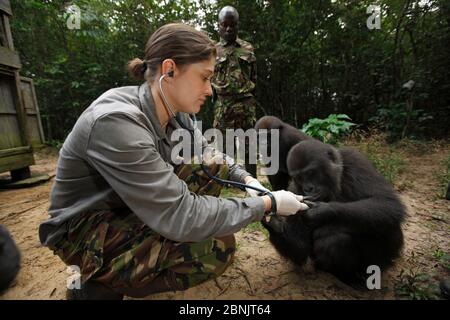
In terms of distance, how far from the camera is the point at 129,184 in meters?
1.58

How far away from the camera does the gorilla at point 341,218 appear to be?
86.5 inches

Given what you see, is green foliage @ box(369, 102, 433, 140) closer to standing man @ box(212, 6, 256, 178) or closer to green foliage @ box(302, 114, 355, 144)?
green foliage @ box(302, 114, 355, 144)

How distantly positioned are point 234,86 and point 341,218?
341cm

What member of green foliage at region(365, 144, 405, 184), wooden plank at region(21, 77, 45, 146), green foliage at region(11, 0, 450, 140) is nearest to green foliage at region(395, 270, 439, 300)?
green foliage at region(365, 144, 405, 184)

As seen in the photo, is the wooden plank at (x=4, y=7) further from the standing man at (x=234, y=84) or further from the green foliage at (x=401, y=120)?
the green foliage at (x=401, y=120)

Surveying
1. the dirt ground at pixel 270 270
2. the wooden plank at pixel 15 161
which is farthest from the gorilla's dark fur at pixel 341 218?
the wooden plank at pixel 15 161

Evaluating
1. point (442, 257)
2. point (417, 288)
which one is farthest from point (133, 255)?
point (442, 257)

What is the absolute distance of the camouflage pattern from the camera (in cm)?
505

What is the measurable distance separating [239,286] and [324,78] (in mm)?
9244

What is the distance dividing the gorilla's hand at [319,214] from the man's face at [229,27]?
3804 millimetres

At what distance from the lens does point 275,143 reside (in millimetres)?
4219

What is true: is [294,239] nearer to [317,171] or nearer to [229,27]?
[317,171]
